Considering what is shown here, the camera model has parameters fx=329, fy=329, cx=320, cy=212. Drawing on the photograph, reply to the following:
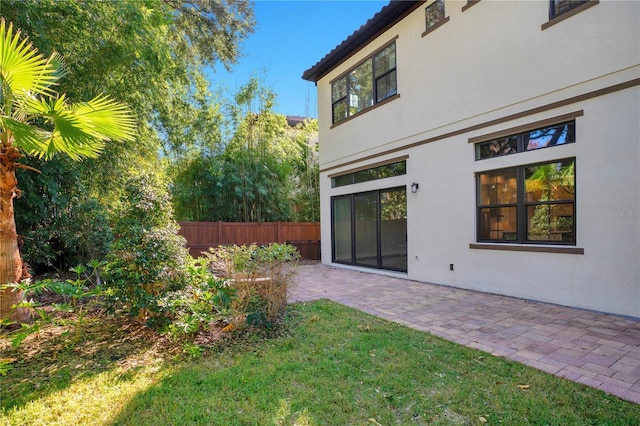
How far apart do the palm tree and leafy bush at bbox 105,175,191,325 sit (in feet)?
2.69

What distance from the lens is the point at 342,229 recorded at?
9.59 meters

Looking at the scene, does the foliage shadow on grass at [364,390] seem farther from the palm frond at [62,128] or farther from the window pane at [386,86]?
the window pane at [386,86]

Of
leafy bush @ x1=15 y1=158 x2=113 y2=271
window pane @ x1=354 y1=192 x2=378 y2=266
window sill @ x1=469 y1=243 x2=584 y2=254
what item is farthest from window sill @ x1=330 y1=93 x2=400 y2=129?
leafy bush @ x1=15 y1=158 x2=113 y2=271

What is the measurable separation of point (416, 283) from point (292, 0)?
7.84m

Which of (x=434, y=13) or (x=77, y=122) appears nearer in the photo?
(x=77, y=122)

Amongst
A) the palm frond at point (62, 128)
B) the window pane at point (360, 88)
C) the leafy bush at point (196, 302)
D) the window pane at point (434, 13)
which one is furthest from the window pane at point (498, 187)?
the palm frond at point (62, 128)

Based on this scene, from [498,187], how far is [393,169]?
2560mm

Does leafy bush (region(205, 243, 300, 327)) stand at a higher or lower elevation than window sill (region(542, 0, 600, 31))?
lower

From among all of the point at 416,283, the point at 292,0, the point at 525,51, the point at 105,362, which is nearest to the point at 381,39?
the point at 292,0

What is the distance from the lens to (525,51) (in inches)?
208

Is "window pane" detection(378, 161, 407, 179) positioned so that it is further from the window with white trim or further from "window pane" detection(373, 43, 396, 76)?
"window pane" detection(373, 43, 396, 76)

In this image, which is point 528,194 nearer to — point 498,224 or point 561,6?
point 498,224

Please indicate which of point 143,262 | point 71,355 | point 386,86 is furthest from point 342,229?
point 71,355

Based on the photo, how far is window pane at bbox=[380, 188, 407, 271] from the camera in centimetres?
763
